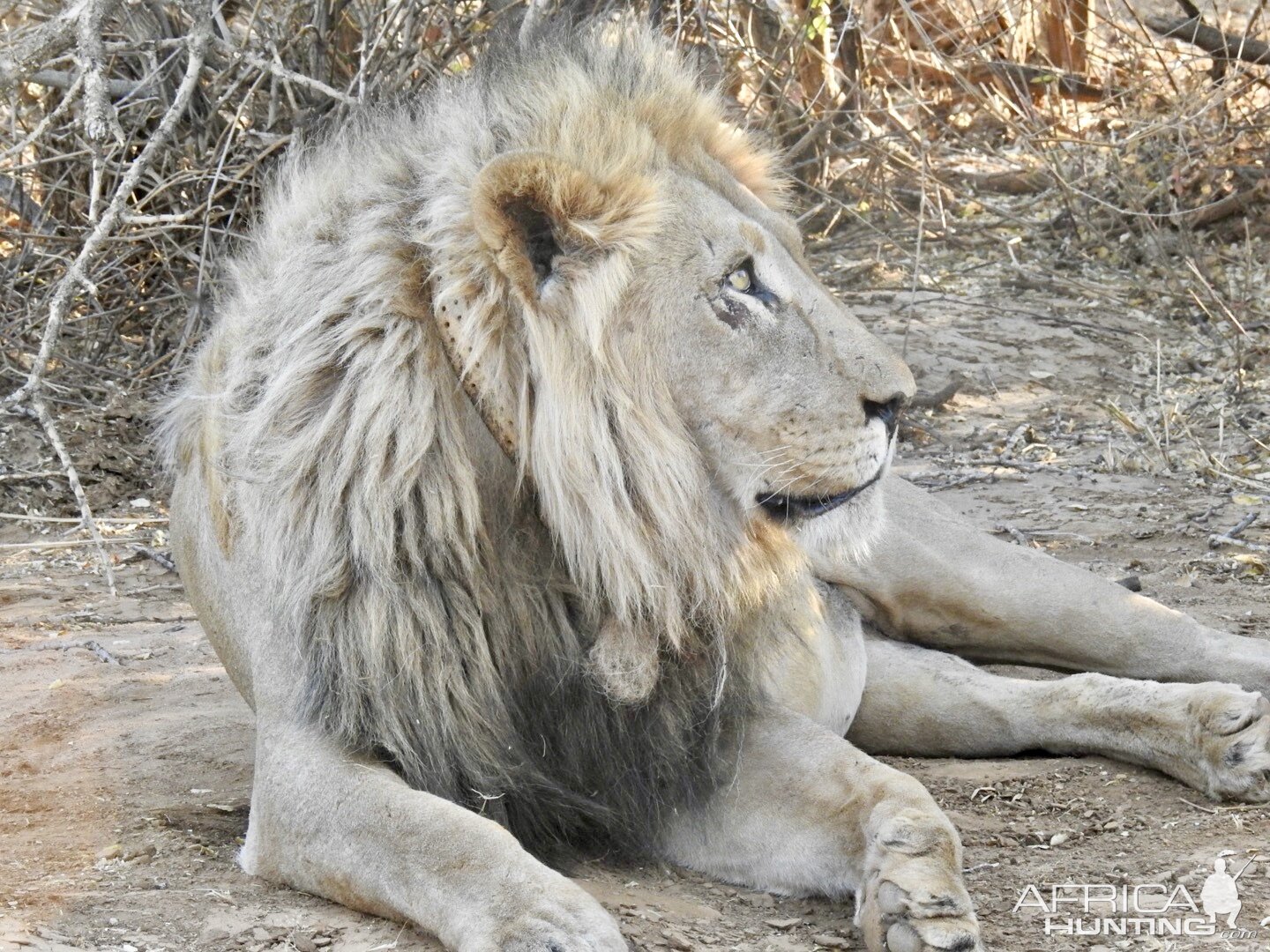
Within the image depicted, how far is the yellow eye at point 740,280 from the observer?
272 cm

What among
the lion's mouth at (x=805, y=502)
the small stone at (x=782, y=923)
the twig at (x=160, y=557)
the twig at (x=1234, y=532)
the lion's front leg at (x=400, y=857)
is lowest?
the twig at (x=160, y=557)

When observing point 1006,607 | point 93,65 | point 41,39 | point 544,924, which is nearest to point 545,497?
point 544,924

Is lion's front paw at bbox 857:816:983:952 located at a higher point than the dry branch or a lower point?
lower

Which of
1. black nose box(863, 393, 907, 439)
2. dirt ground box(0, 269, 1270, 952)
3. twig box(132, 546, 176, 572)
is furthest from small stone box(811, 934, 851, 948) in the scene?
twig box(132, 546, 176, 572)

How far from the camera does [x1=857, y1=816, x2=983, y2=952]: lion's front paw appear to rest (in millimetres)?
2375

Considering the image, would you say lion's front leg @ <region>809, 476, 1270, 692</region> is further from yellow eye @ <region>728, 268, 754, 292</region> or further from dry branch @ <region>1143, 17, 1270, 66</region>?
dry branch @ <region>1143, 17, 1270, 66</region>

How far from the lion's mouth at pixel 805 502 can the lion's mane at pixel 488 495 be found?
75 mm

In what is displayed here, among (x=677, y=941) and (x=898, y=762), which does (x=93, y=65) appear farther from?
(x=677, y=941)

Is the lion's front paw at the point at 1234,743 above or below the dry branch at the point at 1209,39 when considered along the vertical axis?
below

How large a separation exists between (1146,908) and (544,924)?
1016 millimetres

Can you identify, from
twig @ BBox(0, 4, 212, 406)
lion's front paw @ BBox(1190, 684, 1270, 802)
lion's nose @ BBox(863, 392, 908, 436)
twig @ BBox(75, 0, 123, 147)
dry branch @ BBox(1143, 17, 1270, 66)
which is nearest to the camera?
lion's nose @ BBox(863, 392, 908, 436)

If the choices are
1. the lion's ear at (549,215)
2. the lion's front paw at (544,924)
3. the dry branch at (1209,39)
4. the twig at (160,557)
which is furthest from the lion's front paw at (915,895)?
the dry branch at (1209,39)

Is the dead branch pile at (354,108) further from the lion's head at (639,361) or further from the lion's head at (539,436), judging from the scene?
the lion's head at (639,361)

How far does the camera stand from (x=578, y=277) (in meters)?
2.64
